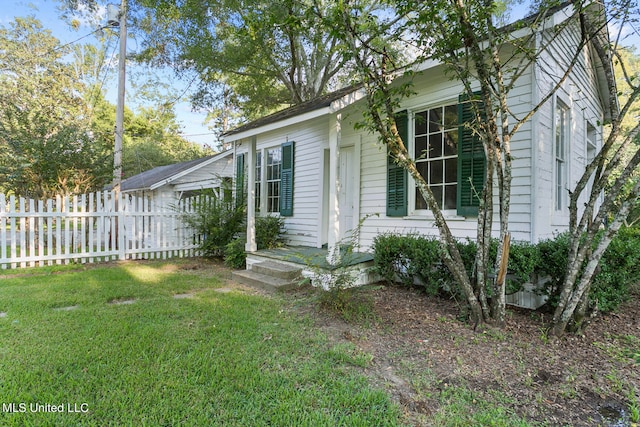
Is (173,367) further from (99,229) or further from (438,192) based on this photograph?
(99,229)

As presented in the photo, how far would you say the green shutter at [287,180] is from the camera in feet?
25.4

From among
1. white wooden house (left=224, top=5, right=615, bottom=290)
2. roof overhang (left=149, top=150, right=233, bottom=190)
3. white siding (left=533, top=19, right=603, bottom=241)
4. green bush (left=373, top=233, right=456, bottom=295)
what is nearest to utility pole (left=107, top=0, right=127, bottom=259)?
roof overhang (left=149, top=150, right=233, bottom=190)

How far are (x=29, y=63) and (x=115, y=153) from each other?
55.5ft

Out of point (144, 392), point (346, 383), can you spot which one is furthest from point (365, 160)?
point (144, 392)

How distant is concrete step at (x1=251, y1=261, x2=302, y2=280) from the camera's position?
5441mm

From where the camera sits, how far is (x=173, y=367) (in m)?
2.46

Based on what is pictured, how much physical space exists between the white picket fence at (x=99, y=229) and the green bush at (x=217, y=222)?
1.79 feet

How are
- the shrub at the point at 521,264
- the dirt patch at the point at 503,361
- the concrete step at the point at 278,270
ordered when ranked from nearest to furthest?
the dirt patch at the point at 503,361 < the shrub at the point at 521,264 < the concrete step at the point at 278,270

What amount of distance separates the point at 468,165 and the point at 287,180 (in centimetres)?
440

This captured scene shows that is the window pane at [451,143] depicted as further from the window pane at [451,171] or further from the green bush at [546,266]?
the green bush at [546,266]

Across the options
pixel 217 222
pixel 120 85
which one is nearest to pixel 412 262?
pixel 217 222

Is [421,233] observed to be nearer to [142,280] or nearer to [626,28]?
[626,28]

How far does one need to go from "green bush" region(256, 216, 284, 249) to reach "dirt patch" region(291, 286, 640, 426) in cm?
358

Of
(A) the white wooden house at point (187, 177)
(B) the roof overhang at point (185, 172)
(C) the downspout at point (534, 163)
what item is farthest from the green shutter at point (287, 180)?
(B) the roof overhang at point (185, 172)
